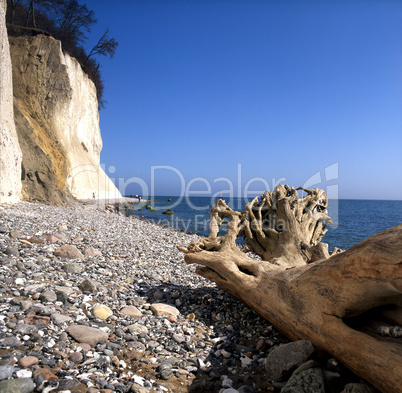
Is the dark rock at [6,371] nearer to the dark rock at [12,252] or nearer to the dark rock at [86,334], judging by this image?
the dark rock at [86,334]

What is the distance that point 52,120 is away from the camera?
23625 millimetres

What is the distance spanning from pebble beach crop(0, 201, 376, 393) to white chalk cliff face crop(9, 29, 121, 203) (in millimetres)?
12997

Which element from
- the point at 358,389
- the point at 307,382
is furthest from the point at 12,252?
the point at 358,389

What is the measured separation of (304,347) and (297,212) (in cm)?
470

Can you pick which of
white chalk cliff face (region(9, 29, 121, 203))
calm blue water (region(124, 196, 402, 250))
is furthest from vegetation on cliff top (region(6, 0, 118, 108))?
calm blue water (region(124, 196, 402, 250))

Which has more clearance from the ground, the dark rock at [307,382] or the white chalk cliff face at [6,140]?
the white chalk cliff face at [6,140]

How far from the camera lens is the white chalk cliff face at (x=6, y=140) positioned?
495 inches

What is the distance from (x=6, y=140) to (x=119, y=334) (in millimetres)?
13183

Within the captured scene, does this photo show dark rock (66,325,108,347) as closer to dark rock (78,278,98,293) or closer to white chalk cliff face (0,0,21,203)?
dark rock (78,278,98,293)

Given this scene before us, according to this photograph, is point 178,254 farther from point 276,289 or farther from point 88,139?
point 88,139

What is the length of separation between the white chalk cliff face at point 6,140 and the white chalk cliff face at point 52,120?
3.07 m

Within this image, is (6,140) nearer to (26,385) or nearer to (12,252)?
(12,252)

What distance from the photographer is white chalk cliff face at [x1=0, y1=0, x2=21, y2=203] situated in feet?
41.2

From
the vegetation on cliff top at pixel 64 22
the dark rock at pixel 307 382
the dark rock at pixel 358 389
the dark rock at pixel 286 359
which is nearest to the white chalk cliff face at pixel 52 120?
the vegetation on cliff top at pixel 64 22
